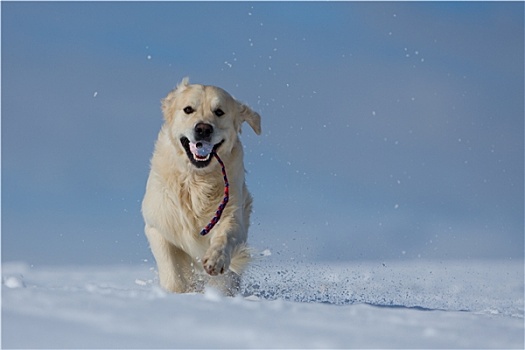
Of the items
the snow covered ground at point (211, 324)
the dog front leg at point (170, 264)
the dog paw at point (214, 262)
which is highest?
the dog front leg at point (170, 264)

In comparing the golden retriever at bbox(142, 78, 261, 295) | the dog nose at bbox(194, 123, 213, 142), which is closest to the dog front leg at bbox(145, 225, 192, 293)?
the golden retriever at bbox(142, 78, 261, 295)

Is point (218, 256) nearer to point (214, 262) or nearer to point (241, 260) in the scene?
point (214, 262)

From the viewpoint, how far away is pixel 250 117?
607cm

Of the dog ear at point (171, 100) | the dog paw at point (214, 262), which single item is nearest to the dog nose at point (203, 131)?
the dog ear at point (171, 100)

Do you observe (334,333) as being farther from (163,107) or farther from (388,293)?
(388,293)

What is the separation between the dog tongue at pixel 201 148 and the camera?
5.51 meters

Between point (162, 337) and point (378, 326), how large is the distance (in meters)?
1.06

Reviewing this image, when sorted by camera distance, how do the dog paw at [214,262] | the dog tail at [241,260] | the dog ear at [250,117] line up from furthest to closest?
1. the dog ear at [250,117]
2. the dog tail at [241,260]
3. the dog paw at [214,262]

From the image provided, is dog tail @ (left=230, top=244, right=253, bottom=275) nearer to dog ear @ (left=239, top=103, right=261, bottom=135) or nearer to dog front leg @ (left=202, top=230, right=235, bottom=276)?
dog front leg @ (left=202, top=230, right=235, bottom=276)

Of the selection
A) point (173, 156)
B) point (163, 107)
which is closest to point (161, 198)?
point (173, 156)

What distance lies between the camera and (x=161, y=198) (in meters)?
5.71

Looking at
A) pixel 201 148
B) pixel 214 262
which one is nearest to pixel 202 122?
pixel 201 148

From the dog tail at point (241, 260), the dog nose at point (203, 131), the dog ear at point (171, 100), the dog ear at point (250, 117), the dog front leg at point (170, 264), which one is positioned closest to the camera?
the dog nose at point (203, 131)

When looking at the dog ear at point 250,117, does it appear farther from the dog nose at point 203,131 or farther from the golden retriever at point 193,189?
the dog nose at point 203,131
